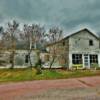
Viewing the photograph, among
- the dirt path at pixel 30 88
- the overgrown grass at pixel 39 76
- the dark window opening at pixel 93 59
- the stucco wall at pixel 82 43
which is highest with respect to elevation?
the stucco wall at pixel 82 43

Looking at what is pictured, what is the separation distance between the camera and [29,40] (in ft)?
129

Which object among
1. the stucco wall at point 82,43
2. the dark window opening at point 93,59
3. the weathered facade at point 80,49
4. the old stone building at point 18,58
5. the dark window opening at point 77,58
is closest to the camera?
the old stone building at point 18,58

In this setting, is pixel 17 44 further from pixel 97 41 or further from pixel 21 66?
pixel 97 41

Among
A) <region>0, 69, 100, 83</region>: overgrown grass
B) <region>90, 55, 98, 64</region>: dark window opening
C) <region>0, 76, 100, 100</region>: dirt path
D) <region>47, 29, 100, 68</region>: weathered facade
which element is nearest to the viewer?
<region>0, 76, 100, 100</region>: dirt path

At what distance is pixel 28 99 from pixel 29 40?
28863mm

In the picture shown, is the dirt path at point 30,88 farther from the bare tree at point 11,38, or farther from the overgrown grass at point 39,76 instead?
the bare tree at point 11,38

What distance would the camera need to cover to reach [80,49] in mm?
39219

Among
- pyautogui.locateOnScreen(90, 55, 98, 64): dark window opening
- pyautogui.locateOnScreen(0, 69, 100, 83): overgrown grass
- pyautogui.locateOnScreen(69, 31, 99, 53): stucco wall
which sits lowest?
pyautogui.locateOnScreen(0, 69, 100, 83): overgrown grass

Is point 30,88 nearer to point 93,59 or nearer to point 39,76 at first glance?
point 39,76

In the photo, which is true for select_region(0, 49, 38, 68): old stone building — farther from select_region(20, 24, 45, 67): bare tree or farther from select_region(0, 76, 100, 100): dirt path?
select_region(0, 76, 100, 100): dirt path

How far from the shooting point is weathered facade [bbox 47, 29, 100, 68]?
38.6 metres

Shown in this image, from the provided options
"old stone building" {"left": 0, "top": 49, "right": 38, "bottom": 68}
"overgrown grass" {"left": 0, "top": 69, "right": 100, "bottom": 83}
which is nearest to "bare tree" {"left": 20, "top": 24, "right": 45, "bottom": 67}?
"old stone building" {"left": 0, "top": 49, "right": 38, "bottom": 68}

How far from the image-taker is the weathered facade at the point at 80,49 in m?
38.6

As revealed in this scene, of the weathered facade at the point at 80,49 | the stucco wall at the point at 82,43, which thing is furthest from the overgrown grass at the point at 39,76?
the stucco wall at the point at 82,43
